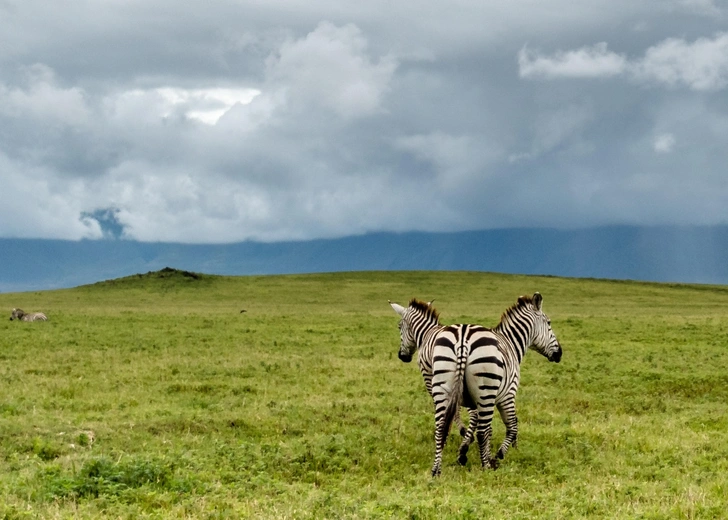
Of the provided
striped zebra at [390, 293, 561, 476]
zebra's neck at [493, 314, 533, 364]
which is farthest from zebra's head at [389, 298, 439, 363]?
zebra's neck at [493, 314, 533, 364]

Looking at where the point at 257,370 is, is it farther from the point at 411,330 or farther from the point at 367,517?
the point at 367,517

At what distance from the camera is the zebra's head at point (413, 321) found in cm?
1454

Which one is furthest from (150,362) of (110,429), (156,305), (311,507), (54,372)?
(156,305)

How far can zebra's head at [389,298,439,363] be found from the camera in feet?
47.7

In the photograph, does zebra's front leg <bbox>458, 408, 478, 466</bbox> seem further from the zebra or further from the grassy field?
the zebra

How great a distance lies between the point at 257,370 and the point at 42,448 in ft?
37.4

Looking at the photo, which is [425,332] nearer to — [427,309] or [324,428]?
[427,309]

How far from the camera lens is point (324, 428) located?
15297mm

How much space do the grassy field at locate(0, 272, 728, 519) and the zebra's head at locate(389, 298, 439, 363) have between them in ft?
5.55

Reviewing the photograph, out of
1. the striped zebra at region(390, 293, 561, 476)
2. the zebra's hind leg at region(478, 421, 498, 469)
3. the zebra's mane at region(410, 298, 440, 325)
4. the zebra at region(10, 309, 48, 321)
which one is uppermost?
the zebra's mane at region(410, 298, 440, 325)

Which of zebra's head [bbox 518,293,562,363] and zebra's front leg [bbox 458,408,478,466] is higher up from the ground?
zebra's head [bbox 518,293,562,363]

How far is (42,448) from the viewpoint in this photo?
12.4 m

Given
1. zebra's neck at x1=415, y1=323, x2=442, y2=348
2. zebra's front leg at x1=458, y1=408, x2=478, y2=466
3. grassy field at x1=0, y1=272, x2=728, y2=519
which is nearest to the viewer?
grassy field at x1=0, y1=272, x2=728, y2=519

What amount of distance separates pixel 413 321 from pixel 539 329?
8.39ft
